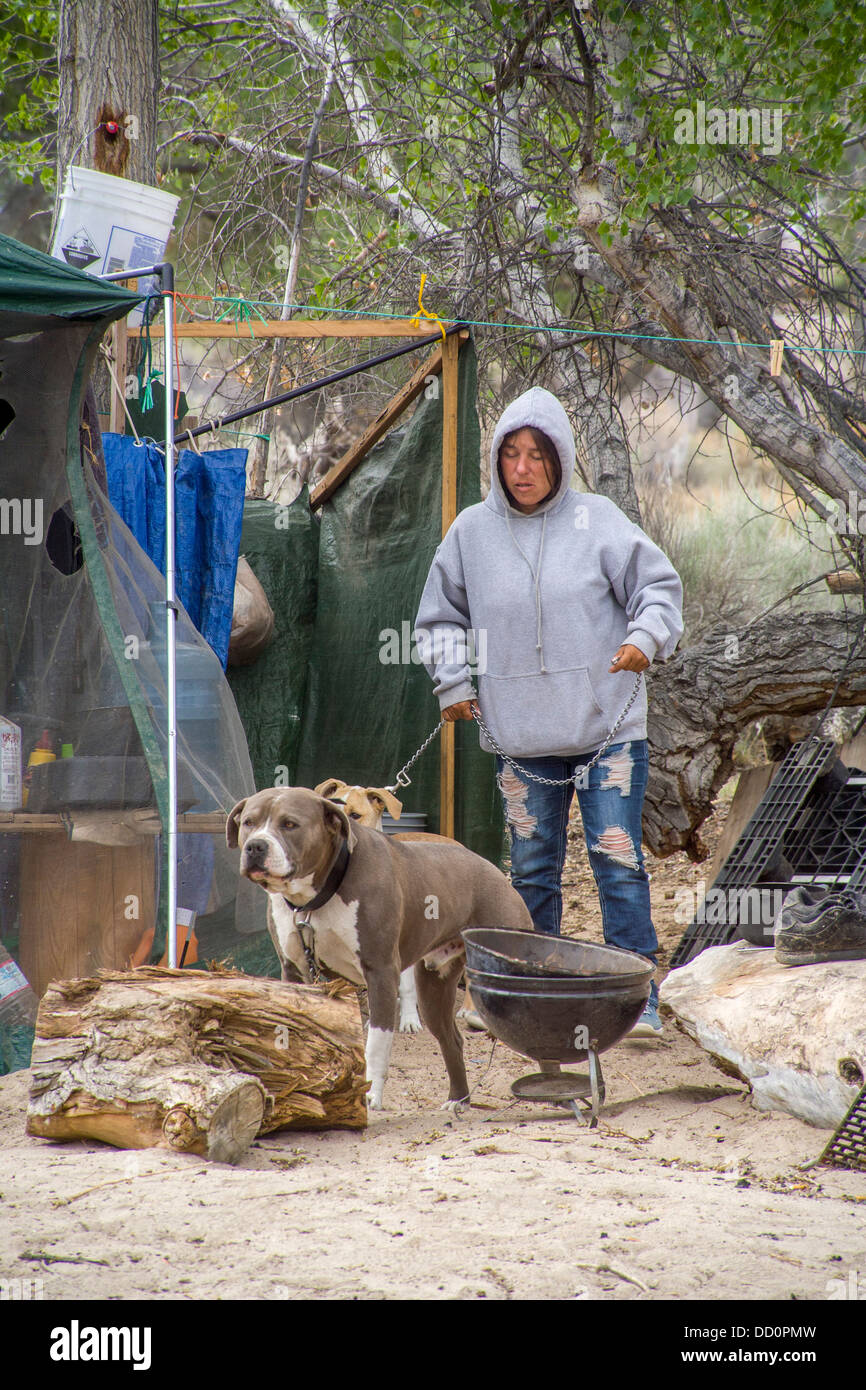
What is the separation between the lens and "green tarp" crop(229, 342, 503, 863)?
17.8 feet

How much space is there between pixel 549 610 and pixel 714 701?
189 cm

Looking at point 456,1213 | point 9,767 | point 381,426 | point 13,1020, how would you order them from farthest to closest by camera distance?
point 381,426, point 9,767, point 13,1020, point 456,1213

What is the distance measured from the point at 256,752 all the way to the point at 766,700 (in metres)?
2.52

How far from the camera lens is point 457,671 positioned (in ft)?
13.8

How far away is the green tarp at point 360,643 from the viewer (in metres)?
5.42

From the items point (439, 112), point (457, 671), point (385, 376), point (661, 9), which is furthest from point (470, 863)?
point (385, 376)

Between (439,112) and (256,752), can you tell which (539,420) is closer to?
(256,752)

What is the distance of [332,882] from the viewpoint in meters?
3.46

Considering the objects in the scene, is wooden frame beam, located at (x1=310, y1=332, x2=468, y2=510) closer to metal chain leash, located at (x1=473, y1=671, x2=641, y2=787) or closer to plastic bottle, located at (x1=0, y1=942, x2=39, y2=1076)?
metal chain leash, located at (x1=473, y1=671, x2=641, y2=787)

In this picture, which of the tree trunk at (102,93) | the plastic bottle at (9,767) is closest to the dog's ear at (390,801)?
the plastic bottle at (9,767)

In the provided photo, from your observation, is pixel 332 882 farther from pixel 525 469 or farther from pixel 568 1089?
pixel 525 469

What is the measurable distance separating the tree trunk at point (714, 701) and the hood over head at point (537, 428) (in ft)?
5.74

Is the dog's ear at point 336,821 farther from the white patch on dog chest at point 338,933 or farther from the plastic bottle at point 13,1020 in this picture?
the plastic bottle at point 13,1020

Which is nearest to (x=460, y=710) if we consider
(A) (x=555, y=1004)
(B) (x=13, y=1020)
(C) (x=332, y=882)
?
(C) (x=332, y=882)
